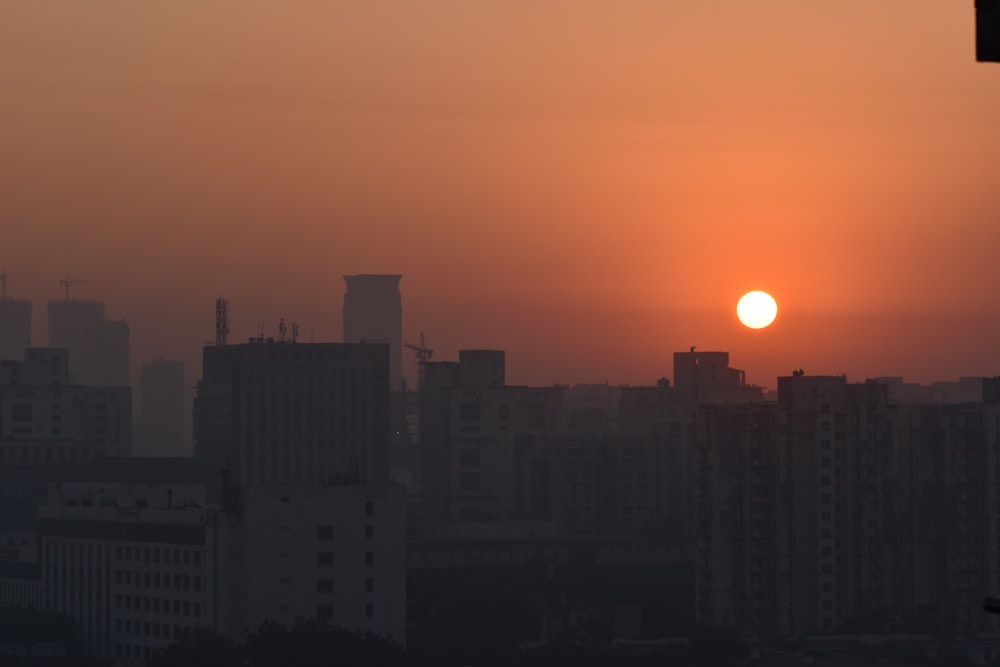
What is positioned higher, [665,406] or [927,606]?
[665,406]

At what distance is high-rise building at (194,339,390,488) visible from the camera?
154 m

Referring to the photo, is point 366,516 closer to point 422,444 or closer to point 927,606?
point 927,606

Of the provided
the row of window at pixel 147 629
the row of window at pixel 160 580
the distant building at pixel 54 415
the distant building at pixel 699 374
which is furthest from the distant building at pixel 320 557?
the distant building at pixel 699 374

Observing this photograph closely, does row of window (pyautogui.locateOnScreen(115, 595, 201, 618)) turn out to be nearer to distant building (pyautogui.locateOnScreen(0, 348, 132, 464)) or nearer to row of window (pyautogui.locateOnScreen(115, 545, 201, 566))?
row of window (pyautogui.locateOnScreen(115, 545, 201, 566))

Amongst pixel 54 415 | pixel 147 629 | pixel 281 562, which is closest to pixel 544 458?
pixel 54 415

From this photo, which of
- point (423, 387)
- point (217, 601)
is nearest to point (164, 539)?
point (217, 601)

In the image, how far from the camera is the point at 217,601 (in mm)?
63969

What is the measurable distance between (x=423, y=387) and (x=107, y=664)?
101m

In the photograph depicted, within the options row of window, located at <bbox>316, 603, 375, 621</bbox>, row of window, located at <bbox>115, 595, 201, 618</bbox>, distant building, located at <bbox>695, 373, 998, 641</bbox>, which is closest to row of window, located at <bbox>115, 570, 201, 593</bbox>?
row of window, located at <bbox>115, 595, 201, 618</bbox>

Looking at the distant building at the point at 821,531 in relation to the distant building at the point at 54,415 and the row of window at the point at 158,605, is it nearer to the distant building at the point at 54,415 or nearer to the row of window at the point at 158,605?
the row of window at the point at 158,605

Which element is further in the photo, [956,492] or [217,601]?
[956,492]

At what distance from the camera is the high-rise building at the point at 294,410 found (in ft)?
507

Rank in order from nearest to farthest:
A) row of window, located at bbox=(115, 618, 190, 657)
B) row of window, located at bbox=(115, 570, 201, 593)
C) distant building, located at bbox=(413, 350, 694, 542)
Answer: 1. row of window, located at bbox=(115, 570, 201, 593)
2. row of window, located at bbox=(115, 618, 190, 657)
3. distant building, located at bbox=(413, 350, 694, 542)

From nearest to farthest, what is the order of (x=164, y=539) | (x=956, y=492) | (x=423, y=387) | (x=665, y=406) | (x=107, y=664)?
(x=107, y=664)
(x=164, y=539)
(x=956, y=492)
(x=665, y=406)
(x=423, y=387)
